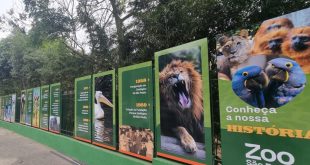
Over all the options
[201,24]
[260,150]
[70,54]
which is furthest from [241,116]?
[70,54]

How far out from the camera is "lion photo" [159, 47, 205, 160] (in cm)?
464

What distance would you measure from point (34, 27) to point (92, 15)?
2997mm

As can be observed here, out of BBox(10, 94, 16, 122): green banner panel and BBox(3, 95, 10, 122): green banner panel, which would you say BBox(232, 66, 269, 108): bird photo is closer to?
BBox(10, 94, 16, 122): green banner panel

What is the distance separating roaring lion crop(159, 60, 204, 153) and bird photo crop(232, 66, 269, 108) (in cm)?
82

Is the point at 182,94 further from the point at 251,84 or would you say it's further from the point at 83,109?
the point at 83,109

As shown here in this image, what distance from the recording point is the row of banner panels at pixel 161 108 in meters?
4.60

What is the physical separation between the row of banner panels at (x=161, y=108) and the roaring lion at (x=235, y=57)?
1.41 feet

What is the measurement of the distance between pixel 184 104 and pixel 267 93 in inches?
63.1

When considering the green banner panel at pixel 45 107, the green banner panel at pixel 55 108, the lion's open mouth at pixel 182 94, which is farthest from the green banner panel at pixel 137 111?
the green banner panel at pixel 45 107

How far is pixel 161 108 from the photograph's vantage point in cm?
544

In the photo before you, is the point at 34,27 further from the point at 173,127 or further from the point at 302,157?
the point at 302,157

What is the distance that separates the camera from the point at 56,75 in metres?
18.1

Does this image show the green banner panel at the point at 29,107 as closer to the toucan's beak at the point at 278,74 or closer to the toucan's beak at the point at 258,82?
the toucan's beak at the point at 258,82

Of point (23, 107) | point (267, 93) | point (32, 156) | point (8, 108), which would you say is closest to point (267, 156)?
point (267, 93)
